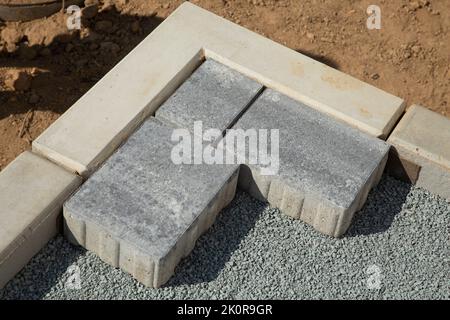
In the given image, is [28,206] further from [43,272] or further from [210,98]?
[210,98]

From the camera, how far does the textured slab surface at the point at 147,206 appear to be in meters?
6.82

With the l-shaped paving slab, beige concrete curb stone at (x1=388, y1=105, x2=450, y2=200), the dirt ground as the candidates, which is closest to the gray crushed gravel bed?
the l-shaped paving slab

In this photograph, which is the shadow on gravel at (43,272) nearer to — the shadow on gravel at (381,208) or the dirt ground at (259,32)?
the dirt ground at (259,32)

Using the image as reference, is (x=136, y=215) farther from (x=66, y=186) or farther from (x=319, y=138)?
(x=319, y=138)

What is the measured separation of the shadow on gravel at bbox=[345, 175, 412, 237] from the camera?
296 inches

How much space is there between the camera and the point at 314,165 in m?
7.46

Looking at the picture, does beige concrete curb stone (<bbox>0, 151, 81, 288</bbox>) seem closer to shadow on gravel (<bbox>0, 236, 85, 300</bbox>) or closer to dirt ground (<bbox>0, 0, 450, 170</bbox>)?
shadow on gravel (<bbox>0, 236, 85, 300</bbox>)

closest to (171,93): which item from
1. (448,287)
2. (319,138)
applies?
(319,138)

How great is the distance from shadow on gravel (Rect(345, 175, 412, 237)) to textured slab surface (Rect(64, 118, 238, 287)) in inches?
45.6

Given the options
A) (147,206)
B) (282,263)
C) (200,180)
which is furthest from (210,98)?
(282,263)

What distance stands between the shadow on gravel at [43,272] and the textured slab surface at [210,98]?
1.47 meters

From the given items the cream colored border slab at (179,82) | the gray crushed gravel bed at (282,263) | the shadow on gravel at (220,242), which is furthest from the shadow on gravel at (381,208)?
the shadow on gravel at (220,242)

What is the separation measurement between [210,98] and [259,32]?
1486mm

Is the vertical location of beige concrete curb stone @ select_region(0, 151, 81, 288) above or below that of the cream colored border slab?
below
